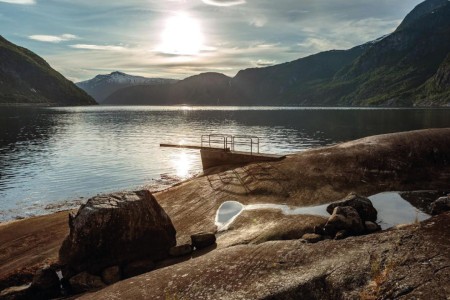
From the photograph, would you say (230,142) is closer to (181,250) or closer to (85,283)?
(181,250)

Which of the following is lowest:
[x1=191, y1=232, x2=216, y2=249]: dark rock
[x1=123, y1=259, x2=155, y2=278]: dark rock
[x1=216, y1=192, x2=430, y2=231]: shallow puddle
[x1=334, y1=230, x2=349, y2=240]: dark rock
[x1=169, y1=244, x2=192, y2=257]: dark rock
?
[x1=123, y1=259, x2=155, y2=278]: dark rock

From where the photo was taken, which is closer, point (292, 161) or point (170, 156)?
point (292, 161)

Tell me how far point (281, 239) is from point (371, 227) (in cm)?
479

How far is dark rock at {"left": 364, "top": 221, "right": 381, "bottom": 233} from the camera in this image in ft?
63.7

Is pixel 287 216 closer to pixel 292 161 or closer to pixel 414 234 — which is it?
pixel 414 234

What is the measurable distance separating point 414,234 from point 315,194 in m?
10.7

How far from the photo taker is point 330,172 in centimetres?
2962

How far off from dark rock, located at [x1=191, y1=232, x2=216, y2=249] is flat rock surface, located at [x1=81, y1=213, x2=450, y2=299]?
2.79m

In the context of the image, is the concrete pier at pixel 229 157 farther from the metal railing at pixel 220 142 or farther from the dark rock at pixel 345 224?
the dark rock at pixel 345 224

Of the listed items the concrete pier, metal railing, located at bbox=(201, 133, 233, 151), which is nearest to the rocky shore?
the concrete pier

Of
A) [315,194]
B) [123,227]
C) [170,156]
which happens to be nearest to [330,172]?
[315,194]

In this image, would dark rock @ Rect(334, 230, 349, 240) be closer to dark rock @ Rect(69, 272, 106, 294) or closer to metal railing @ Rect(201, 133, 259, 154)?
dark rock @ Rect(69, 272, 106, 294)

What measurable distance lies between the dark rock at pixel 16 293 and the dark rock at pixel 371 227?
691 inches

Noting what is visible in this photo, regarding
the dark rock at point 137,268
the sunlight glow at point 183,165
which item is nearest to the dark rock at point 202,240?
the dark rock at point 137,268
